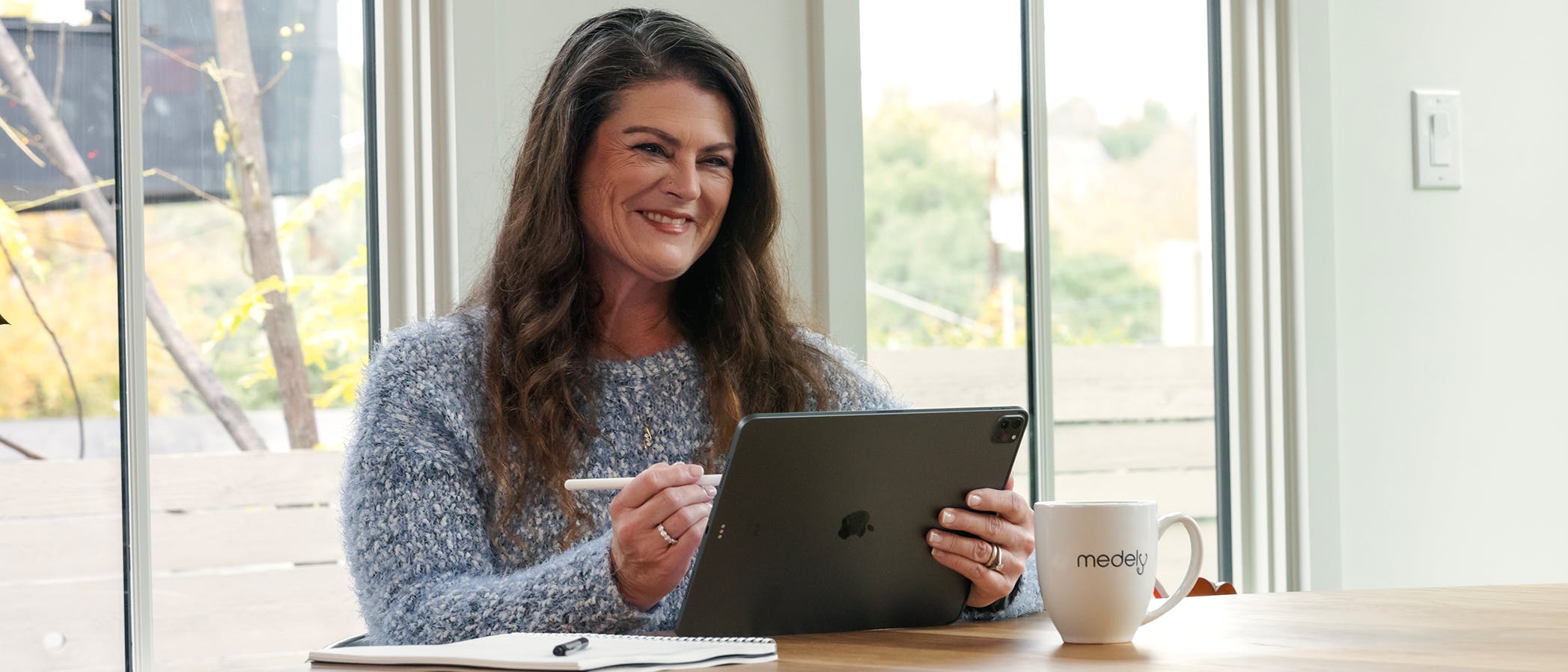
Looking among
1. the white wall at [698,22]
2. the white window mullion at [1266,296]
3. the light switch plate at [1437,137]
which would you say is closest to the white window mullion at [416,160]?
the white wall at [698,22]

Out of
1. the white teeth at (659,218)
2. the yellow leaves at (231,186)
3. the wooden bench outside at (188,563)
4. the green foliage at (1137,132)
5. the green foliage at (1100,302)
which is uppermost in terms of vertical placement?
the green foliage at (1137,132)

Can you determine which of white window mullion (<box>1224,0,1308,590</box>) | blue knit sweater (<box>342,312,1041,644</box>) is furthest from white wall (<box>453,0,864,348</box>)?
white window mullion (<box>1224,0,1308,590</box>)

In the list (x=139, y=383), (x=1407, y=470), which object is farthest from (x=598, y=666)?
(x=1407, y=470)

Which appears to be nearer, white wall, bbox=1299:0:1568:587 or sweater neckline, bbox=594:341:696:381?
sweater neckline, bbox=594:341:696:381

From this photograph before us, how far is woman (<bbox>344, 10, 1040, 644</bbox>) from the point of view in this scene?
135cm

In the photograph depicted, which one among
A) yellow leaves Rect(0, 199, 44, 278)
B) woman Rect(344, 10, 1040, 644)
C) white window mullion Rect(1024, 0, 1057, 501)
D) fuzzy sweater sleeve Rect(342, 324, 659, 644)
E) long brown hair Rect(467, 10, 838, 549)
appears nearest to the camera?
fuzzy sweater sleeve Rect(342, 324, 659, 644)

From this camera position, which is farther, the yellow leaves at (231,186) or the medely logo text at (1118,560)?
the yellow leaves at (231,186)

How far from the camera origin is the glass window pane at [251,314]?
1902 mm

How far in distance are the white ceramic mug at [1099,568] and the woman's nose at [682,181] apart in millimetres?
747

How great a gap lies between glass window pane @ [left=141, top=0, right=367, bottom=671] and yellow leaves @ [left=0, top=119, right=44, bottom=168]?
129mm

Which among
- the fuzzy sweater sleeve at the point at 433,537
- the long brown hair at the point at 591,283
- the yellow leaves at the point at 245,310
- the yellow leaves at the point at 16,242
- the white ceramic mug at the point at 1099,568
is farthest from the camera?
the yellow leaves at the point at 245,310

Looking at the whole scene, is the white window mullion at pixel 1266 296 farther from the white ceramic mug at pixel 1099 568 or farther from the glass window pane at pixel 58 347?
the glass window pane at pixel 58 347

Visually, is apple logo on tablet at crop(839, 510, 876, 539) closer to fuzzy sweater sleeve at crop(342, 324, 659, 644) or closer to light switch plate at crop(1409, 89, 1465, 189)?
fuzzy sweater sleeve at crop(342, 324, 659, 644)

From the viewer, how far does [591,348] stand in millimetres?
1642
